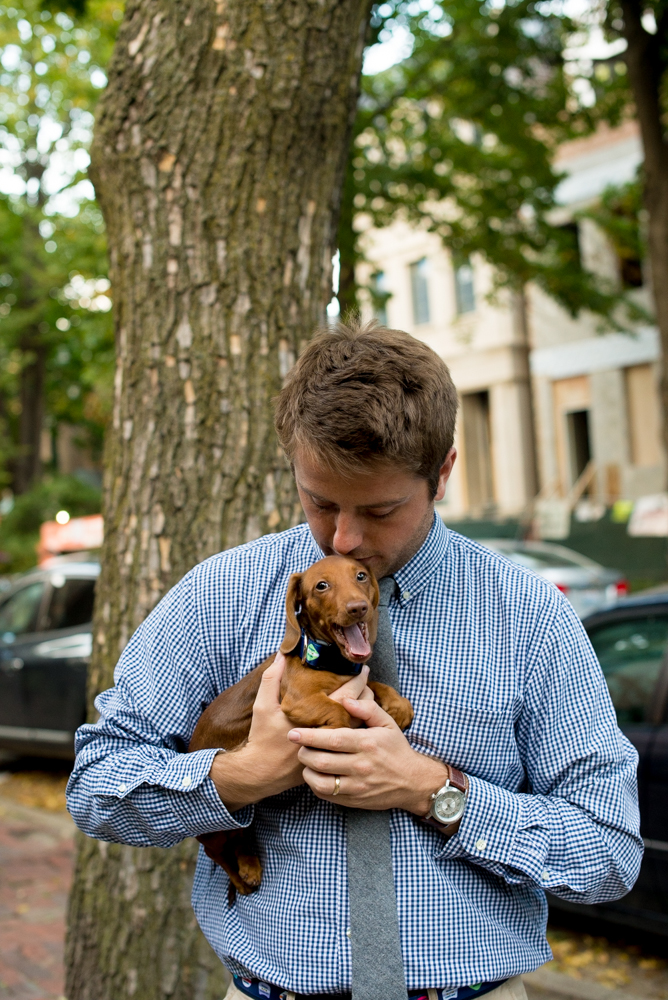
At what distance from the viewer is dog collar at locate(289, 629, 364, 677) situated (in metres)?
1.91

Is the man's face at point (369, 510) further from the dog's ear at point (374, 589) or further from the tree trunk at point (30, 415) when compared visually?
the tree trunk at point (30, 415)

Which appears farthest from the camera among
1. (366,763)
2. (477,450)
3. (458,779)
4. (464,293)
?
(477,450)

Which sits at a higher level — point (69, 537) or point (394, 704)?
point (69, 537)

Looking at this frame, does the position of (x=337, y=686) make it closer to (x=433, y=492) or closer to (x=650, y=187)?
(x=433, y=492)

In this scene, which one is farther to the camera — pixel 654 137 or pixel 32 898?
pixel 654 137

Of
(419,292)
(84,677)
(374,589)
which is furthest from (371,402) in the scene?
(419,292)

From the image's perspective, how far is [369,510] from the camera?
196 centimetres

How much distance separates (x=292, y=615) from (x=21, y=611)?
9.29 m

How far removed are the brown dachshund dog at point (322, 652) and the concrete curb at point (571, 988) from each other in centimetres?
342

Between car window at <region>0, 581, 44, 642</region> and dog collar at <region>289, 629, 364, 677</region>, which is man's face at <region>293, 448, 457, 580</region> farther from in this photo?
car window at <region>0, 581, 44, 642</region>

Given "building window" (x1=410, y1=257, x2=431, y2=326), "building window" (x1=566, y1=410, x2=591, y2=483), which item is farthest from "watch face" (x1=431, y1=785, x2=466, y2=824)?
"building window" (x1=410, y1=257, x2=431, y2=326)

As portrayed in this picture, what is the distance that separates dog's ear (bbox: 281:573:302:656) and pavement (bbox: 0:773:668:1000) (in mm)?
3834

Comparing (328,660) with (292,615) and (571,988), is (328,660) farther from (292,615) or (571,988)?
(571,988)

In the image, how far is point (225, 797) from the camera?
6.54 ft
